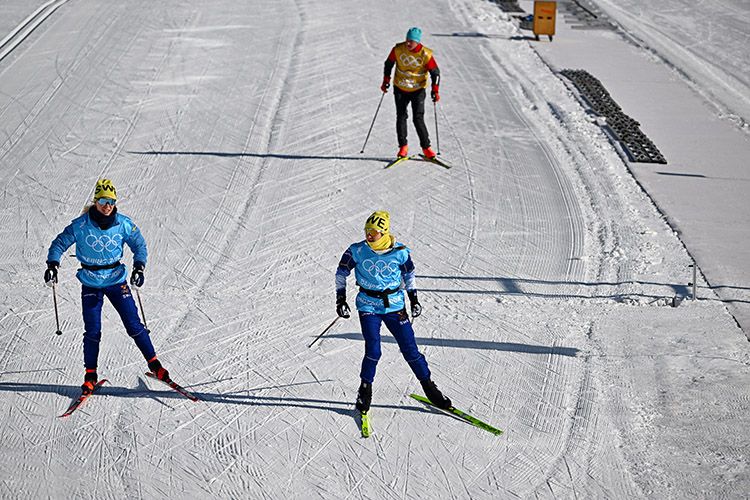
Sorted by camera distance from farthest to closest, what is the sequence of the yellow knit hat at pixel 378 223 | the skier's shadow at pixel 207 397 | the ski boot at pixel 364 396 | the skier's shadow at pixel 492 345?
the skier's shadow at pixel 492 345 → the skier's shadow at pixel 207 397 → the ski boot at pixel 364 396 → the yellow knit hat at pixel 378 223

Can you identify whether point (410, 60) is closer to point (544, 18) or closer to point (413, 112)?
point (413, 112)

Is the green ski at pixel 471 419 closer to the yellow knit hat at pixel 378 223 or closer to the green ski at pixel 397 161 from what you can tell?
the yellow knit hat at pixel 378 223

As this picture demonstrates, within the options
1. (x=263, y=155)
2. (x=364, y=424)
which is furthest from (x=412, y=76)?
(x=364, y=424)

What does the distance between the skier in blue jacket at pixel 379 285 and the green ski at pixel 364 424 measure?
31 cm

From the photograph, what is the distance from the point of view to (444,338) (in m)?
10.2

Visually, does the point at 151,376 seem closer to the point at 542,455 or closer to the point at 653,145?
the point at 542,455

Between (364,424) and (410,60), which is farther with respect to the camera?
(410,60)

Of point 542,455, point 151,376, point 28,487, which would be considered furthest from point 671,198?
point 28,487

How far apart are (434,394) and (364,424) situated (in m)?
0.67

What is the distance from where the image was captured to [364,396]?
28.4 ft

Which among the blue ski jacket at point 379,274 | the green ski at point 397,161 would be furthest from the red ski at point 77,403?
the green ski at point 397,161

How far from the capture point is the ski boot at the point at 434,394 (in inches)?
344

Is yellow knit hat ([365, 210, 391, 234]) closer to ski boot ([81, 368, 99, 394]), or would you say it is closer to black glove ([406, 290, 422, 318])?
black glove ([406, 290, 422, 318])

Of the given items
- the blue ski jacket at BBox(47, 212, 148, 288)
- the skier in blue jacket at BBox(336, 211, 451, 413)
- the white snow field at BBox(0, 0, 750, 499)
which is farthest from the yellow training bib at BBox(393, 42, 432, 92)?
the blue ski jacket at BBox(47, 212, 148, 288)
